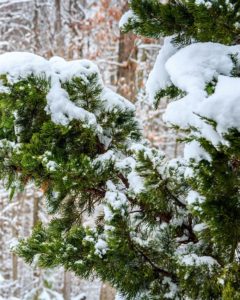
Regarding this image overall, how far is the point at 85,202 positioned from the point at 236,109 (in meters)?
1.42

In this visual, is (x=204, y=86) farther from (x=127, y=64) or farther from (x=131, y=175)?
(x=127, y=64)

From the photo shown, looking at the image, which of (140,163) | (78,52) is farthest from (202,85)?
(78,52)

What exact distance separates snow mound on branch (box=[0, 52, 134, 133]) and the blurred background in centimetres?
53

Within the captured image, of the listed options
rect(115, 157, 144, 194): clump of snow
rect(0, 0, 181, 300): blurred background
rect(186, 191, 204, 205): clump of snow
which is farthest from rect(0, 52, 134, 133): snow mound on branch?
rect(186, 191, 204, 205): clump of snow

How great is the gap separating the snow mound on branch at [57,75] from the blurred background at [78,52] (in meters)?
0.53

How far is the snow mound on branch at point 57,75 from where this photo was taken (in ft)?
8.30

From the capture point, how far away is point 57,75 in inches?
105

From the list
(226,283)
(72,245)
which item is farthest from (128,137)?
(226,283)

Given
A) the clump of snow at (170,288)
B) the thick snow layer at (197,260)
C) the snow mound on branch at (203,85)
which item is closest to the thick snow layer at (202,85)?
the snow mound on branch at (203,85)

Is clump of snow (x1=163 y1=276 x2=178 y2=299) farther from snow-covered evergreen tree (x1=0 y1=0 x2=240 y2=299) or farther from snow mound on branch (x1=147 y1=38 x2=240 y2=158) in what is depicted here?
snow mound on branch (x1=147 y1=38 x2=240 y2=158)

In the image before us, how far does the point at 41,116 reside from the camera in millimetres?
2652

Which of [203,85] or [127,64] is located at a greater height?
[203,85]

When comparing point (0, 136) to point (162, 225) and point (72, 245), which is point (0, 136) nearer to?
point (72, 245)

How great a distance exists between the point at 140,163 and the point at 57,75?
3.05 feet
